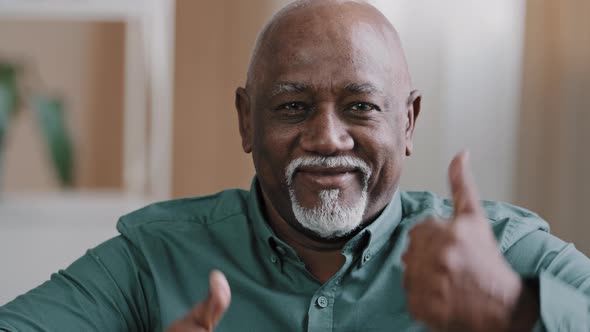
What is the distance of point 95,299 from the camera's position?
1.45 meters

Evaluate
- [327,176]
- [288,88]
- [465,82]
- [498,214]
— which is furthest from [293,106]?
[465,82]

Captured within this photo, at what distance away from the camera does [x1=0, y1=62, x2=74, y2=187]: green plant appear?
267cm

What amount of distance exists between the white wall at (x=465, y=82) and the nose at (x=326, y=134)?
1.31 meters

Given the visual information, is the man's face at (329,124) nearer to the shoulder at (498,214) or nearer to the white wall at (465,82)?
the shoulder at (498,214)

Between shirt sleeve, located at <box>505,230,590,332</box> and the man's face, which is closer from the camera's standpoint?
shirt sleeve, located at <box>505,230,590,332</box>

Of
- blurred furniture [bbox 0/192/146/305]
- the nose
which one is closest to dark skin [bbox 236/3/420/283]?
the nose

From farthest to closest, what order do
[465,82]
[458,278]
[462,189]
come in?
[465,82] → [462,189] → [458,278]

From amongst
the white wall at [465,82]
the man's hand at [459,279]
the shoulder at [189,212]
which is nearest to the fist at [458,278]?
the man's hand at [459,279]

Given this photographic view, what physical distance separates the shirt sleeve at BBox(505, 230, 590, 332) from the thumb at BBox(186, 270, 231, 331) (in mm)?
394

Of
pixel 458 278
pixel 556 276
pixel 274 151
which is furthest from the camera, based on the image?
pixel 274 151

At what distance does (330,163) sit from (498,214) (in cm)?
34

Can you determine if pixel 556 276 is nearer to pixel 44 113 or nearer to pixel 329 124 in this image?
pixel 329 124

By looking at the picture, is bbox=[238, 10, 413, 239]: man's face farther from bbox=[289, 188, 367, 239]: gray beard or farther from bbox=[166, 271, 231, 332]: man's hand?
bbox=[166, 271, 231, 332]: man's hand

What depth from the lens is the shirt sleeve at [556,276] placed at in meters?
1.06
